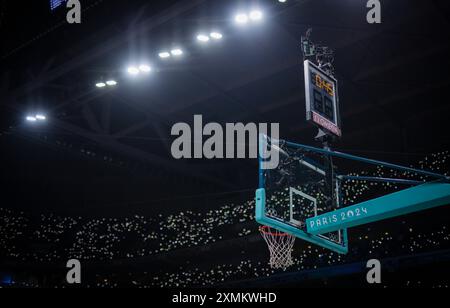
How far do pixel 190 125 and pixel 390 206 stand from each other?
853cm

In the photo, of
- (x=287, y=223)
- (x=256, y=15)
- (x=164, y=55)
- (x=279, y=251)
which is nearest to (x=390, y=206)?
(x=287, y=223)

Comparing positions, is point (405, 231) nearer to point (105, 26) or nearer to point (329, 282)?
point (329, 282)

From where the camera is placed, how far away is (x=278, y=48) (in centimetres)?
1128

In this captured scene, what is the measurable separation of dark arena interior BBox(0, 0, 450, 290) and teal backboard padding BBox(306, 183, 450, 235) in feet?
5.26

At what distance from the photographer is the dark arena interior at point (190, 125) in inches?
366

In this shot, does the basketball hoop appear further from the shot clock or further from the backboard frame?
the shot clock

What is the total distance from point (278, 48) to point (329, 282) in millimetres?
7763

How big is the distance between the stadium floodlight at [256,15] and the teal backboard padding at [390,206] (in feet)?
10.8

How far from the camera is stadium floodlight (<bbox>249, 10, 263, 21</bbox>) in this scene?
810cm

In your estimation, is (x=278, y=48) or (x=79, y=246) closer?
(x=278, y=48)

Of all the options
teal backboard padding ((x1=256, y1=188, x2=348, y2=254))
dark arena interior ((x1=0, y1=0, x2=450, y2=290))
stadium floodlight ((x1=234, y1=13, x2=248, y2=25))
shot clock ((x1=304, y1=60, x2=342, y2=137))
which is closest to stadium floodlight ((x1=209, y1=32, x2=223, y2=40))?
dark arena interior ((x1=0, y1=0, x2=450, y2=290))

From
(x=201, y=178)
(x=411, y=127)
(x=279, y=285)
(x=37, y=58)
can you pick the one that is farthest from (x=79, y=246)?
(x=411, y=127)

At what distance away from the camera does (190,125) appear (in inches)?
558

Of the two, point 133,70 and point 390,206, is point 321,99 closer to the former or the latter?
point 390,206
